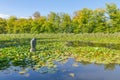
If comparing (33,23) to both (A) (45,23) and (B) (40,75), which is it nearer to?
(A) (45,23)

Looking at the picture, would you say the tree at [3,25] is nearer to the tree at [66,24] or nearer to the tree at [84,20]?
the tree at [66,24]

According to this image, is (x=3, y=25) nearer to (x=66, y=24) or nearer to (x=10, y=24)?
(x=10, y=24)

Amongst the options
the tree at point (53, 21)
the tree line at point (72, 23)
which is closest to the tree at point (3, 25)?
the tree line at point (72, 23)

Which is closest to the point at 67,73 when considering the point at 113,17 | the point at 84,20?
the point at 113,17

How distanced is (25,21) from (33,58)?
173 ft

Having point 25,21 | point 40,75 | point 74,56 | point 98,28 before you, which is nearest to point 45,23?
point 25,21

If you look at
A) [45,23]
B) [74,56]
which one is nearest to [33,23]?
[45,23]

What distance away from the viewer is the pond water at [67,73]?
35.9ft

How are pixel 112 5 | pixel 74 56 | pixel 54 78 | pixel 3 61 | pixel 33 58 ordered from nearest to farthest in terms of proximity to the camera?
pixel 54 78
pixel 3 61
pixel 33 58
pixel 74 56
pixel 112 5

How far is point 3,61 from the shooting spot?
14250mm

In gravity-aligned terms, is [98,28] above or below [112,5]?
below

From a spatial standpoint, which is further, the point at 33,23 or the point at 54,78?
the point at 33,23

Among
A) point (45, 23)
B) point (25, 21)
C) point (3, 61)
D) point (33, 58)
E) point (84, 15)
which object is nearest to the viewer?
point (3, 61)

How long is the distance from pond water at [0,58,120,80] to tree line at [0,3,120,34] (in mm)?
37957
